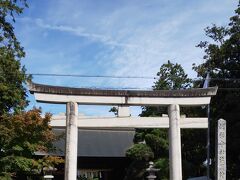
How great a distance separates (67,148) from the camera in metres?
17.1

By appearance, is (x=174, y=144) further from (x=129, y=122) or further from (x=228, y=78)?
(x=228, y=78)

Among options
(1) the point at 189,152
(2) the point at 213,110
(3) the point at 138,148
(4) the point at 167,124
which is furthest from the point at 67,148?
(1) the point at 189,152

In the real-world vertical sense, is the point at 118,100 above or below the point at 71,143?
above

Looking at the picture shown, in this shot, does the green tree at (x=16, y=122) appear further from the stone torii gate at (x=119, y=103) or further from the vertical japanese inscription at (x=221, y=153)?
the vertical japanese inscription at (x=221, y=153)

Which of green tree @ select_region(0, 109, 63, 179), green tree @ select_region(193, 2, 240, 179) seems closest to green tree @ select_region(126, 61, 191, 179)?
green tree @ select_region(193, 2, 240, 179)

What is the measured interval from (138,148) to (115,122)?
564 centimetres

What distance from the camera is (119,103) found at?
18.0 meters

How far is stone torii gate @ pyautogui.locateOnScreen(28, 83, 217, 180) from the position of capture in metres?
17.4

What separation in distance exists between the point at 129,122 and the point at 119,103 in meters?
1.41

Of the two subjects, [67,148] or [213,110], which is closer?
[67,148]

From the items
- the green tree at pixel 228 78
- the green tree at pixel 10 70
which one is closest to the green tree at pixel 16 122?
the green tree at pixel 10 70

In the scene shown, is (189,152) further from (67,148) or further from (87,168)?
(67,148)

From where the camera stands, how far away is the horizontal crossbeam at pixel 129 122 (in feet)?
61.1

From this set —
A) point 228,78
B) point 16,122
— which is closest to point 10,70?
point 16,122
